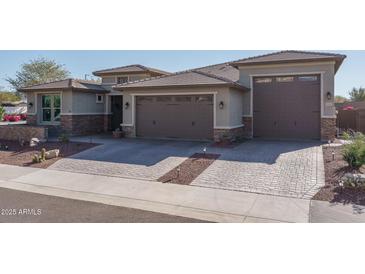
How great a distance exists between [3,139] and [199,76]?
1180 centimetres

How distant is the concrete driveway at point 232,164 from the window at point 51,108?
21.7 ft

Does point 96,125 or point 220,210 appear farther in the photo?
point 96,125

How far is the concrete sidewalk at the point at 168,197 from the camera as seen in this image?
6.35 m

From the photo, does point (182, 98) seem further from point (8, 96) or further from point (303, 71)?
point (8, 96)

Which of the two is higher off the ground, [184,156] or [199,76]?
[199,76]

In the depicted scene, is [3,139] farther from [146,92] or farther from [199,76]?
[199,76]

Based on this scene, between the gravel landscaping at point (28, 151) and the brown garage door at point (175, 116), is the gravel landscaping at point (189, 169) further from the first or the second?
the gravel landscaping at point (28, 151)

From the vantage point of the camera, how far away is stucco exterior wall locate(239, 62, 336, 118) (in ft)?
47.8

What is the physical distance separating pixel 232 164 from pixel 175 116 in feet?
20.3

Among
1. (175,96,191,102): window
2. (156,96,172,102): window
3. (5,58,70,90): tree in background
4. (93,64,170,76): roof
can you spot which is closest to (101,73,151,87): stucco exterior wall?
(93,64,170,76): roof

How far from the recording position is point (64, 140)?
15477 millimetres

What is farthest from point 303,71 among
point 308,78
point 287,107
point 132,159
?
point 132,159

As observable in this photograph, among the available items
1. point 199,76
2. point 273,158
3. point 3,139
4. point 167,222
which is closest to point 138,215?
point 167,222

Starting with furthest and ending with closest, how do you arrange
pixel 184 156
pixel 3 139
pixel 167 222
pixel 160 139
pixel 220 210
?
pixel 3 139
pixel 160 139
pixel 184 156
pixel 220 210
pixel 167 222
